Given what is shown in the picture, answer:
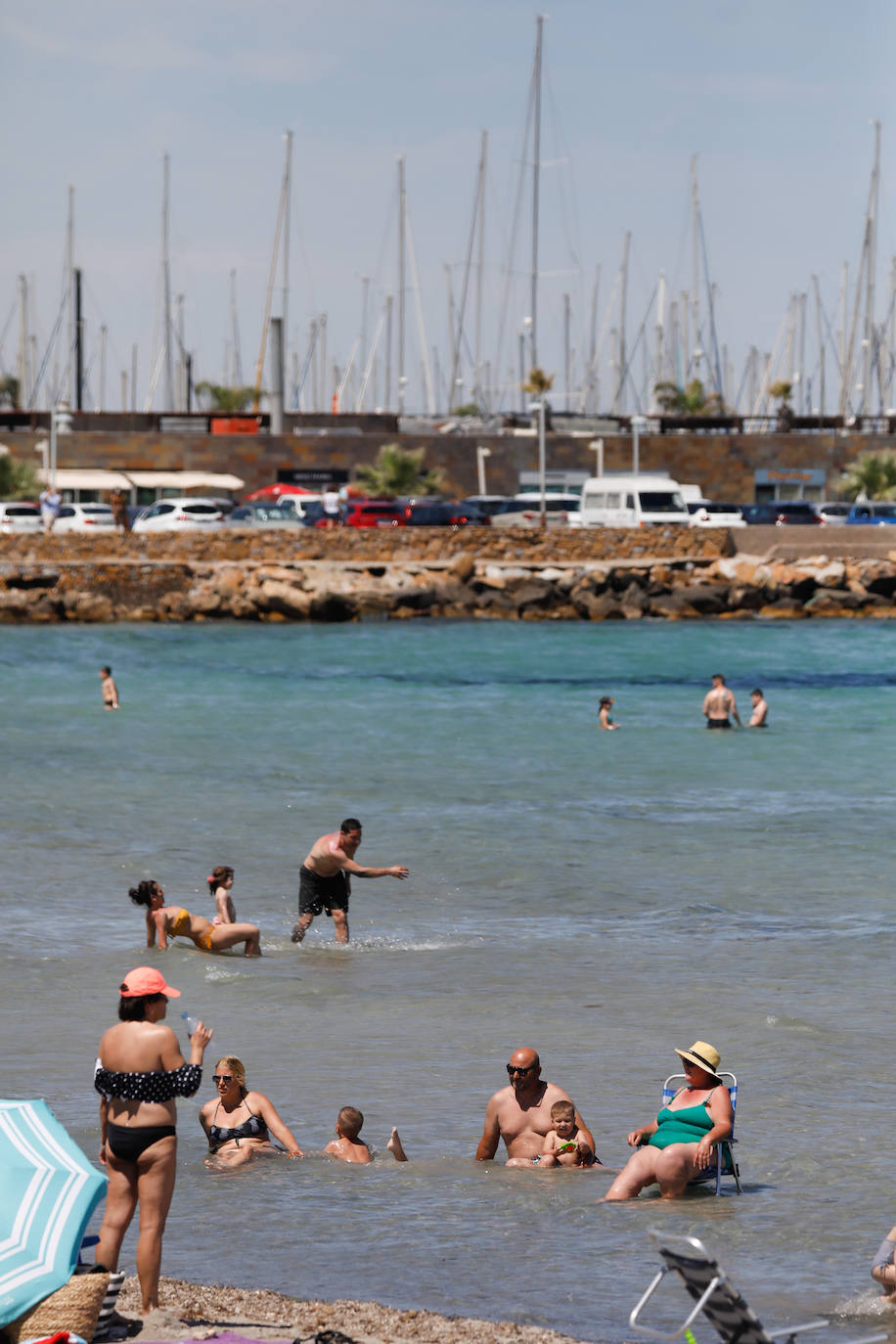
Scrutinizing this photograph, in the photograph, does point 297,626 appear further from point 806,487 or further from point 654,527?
point 806,487

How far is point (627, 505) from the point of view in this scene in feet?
178

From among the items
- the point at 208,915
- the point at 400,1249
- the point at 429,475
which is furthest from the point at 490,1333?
the point at 429,475

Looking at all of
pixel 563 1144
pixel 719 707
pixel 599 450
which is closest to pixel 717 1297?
pixel 563 1144

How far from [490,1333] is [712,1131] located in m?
2.32

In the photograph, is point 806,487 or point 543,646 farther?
point 806,487

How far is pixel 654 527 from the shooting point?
5309 centimetres

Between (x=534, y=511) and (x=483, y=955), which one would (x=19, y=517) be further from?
(x=483, y=955)

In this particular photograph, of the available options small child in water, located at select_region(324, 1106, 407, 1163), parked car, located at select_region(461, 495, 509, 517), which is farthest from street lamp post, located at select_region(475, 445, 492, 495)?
small child in water, located at select_region(324, 1106, 407, 1163)

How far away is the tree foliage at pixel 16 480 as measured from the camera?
61156 millimetres

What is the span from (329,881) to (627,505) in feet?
131

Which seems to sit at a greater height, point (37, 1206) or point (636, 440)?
point (636, 440)

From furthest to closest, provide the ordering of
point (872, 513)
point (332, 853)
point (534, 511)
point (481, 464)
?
point (481, 464)
point (872, 513)
point (534, 511)
point (332, 853)

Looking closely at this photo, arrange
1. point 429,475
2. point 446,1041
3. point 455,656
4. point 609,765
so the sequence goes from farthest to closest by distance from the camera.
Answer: point 429,475
point 455,656
point 609,765
point 446,1041

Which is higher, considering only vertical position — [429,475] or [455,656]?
[429,475]
